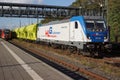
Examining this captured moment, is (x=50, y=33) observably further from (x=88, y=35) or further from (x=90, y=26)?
(x=88, y=35)

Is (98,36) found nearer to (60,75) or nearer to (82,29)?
(82,29)

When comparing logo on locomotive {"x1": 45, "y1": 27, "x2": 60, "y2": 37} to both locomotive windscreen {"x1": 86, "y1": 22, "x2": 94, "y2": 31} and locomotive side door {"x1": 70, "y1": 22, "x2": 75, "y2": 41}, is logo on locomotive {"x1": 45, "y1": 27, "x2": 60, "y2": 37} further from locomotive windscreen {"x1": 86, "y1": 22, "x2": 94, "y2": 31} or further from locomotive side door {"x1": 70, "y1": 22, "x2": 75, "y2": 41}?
locomotive windscreen {"x1": 86, "y1": 22, "x2": 94, "y2": 31}

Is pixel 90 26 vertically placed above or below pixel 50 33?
above

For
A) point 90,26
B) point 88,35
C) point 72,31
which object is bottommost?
point 88,35

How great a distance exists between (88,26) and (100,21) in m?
1.19

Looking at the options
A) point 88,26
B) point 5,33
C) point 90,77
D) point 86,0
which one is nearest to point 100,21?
point 88,26

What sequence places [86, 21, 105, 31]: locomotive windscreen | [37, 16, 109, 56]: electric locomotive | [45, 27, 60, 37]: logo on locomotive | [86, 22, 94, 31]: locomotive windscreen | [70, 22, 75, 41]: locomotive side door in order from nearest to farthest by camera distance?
1. [37, 16, 109, 56]: electric locomotive
2. [86, 22, 94, 31]: locomotive windscreen
3. [86, 21, 105, 31]: locomotive windscreen
4. [70, 22, 75, 41]: locomotive side door
5. [45, 27, 60, 37]: logo on locomotive

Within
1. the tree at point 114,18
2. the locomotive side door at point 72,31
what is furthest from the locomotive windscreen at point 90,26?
the tree at point 114,18

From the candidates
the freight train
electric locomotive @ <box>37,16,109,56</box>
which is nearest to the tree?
the freight train

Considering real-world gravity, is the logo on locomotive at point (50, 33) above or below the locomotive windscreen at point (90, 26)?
below

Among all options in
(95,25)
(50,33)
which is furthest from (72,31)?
(50,33)

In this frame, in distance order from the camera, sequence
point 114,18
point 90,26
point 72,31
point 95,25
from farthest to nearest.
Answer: point 114,18 → point 72,31 → point 95,25 → point 90,26

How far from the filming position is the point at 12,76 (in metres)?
11.7

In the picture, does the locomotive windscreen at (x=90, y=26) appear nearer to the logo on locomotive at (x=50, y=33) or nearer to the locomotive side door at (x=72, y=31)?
the locomotive side door at (x=72, y=31)
